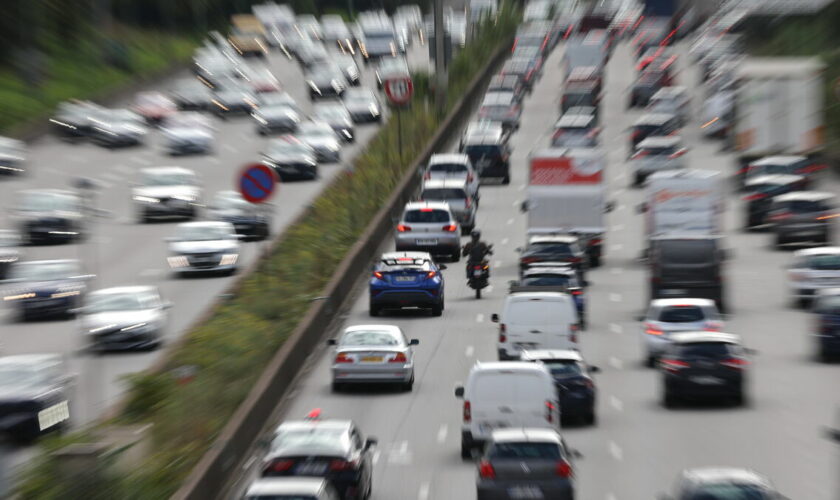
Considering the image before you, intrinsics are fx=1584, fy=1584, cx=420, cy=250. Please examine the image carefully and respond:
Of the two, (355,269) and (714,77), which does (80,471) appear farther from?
(714,77)

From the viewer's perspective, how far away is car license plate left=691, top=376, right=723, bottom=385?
27.2m

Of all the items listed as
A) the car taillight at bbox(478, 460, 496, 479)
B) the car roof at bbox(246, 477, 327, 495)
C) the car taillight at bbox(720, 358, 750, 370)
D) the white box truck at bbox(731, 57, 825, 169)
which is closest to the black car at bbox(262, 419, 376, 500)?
the car taillight at bbox(478, 460, 496, 479)

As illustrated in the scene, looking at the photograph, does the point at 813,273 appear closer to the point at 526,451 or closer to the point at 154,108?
the point at 526,451

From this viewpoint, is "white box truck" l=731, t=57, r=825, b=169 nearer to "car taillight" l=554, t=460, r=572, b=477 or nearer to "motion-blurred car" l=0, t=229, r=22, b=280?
"motion-blurred car" l=0, t=229, r=22, b=280

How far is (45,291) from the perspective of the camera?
119 feet

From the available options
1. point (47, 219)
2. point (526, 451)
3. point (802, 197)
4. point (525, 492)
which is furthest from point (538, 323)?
point (47, 219)

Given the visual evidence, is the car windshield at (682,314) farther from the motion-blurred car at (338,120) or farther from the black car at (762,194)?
the motion-blurred car at (338,120)

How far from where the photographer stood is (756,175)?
53.4 meters

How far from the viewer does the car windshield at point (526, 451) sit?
746 inches

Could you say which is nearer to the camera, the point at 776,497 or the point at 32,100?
the point at 776,497

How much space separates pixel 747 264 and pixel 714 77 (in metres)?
41.0

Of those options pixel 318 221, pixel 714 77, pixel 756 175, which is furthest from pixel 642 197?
pixel 714 77

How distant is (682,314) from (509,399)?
31.4ft

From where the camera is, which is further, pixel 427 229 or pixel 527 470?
pixel 427 229
